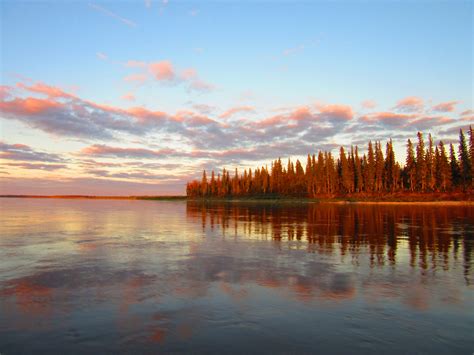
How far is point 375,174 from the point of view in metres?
115

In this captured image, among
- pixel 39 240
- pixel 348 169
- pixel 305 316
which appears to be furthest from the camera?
pixel 348 169

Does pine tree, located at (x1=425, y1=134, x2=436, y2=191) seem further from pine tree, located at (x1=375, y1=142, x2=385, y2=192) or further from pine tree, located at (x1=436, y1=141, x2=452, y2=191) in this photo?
pine tree, located at (x1=375, y1=142, x2=385, y2=192)

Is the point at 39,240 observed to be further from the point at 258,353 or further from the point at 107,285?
the point at 258,353

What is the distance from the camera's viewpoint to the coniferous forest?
96.8 m

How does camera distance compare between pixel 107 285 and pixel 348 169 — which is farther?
pixel 348 169

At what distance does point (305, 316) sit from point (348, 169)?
120897 mm

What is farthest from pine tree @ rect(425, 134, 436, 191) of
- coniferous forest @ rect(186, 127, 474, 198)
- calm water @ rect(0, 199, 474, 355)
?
calm water @ rect(0, 199, 474, 355)

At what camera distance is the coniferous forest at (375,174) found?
3811 inches

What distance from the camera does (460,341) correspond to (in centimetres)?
713

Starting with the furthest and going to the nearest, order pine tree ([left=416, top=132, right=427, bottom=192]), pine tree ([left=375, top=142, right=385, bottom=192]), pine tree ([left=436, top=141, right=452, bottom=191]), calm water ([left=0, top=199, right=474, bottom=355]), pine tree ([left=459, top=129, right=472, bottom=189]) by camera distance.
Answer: pine tree ([left=375, top=142, right=385, bottom=192])
pine tree ([left=416, top=132, right=427, bottom=192])
pine tree ([left=436, top=141, right=452, bottom=191])
pine tree ([left=459, top=129, right=472, bottom=189])
calm water ([left=0, top=199, right=474, bottom=355])

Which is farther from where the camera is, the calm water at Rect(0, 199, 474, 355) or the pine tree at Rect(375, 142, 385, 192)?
the pine tree at Rect(375, 142, 385, 192)

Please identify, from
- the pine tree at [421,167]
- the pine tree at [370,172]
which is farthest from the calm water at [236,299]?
the pine tree at [370,172]

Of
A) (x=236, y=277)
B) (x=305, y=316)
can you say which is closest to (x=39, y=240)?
(x=236, y=277)

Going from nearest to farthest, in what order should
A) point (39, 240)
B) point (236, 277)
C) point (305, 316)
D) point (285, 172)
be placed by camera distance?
point (305, 316) → point (236, 277) → point (39, 240) → point (285, 172)
